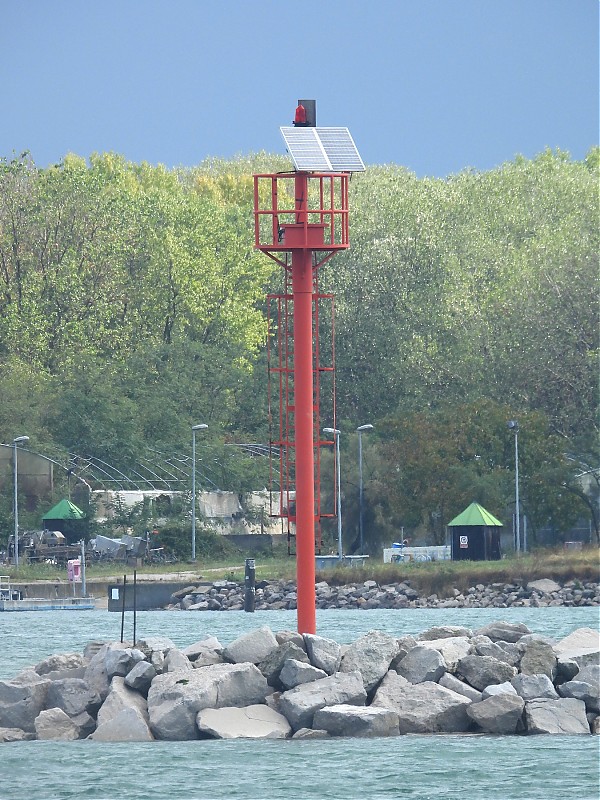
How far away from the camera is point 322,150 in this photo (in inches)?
1103

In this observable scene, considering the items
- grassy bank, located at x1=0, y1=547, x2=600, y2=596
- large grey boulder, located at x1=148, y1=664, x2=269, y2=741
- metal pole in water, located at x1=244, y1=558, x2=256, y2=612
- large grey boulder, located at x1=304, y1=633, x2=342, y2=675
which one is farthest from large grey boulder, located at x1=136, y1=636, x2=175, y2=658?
grassy bank, located at x1=0, y1=547, x2=600, y2=596

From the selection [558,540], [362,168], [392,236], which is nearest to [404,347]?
[392,236]

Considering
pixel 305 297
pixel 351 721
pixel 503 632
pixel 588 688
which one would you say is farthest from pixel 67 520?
pixel 351 721

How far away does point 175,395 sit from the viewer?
300ft

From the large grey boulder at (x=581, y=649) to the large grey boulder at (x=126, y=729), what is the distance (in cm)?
626

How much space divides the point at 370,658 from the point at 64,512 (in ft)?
178

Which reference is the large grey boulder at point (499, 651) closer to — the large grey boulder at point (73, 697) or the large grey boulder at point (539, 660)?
the large grey boulder at point (539, 660)

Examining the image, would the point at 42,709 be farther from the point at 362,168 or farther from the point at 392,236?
the point at 392,236

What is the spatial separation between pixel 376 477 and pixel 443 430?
435cm

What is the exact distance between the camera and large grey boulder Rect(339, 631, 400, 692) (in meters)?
25.7

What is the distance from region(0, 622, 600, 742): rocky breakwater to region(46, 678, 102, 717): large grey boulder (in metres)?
0.01

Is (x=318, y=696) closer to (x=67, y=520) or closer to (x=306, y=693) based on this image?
(x=306, y=693)

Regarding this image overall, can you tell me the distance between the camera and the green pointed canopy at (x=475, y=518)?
247 feet

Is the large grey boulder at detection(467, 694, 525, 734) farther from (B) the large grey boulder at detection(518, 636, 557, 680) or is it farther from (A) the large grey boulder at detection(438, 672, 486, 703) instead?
(B) the large grey boulder at detection(518, 636, 557, 680)
